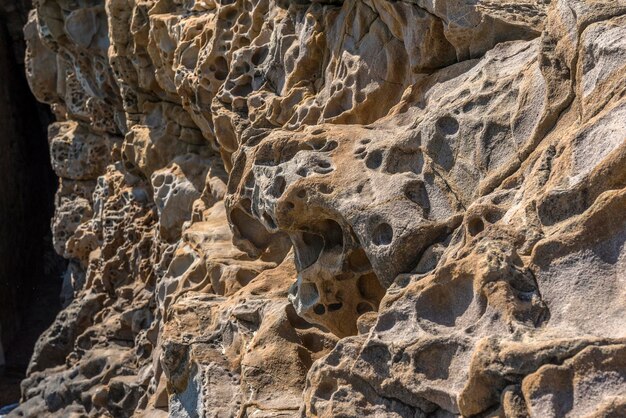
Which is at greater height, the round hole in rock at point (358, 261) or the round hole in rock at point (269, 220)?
the round hole in rock at point (269, 220)

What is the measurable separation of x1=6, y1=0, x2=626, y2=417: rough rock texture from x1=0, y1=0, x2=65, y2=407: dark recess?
6.29 metres

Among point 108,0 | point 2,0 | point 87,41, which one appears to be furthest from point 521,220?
point 2,0

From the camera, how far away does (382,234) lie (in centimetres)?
310

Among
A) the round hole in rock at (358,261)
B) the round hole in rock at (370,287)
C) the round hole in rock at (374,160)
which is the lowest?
the round hole in rock at (370,287)

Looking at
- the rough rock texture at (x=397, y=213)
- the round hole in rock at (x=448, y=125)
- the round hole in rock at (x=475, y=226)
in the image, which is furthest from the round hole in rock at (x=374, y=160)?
the round hole in rock at (x=475, y=226)

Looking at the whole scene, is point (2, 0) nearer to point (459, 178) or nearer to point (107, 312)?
point (107, 312)

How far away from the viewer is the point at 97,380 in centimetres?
695

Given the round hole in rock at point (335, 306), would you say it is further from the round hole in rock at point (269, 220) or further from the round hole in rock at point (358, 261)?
the round hole in rock at point (269, 220)

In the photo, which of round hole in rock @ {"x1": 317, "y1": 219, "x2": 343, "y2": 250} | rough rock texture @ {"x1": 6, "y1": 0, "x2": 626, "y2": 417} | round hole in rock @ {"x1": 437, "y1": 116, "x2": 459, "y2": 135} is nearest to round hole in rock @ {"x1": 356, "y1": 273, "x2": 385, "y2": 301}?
rough rock texture @ {"x1": 6, "y1": 0, "x2": 626, "y2": 417}

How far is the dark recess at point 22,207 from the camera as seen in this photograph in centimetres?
1227

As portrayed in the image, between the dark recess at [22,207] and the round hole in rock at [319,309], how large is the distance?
881 centimetres

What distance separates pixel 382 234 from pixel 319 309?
1.71ft

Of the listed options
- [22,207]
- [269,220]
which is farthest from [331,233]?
[22,207]

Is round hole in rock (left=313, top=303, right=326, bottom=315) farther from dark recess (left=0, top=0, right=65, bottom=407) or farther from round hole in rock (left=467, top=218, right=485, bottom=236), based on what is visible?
dark recess (left=0, top=0, right=65, bottom=407)
